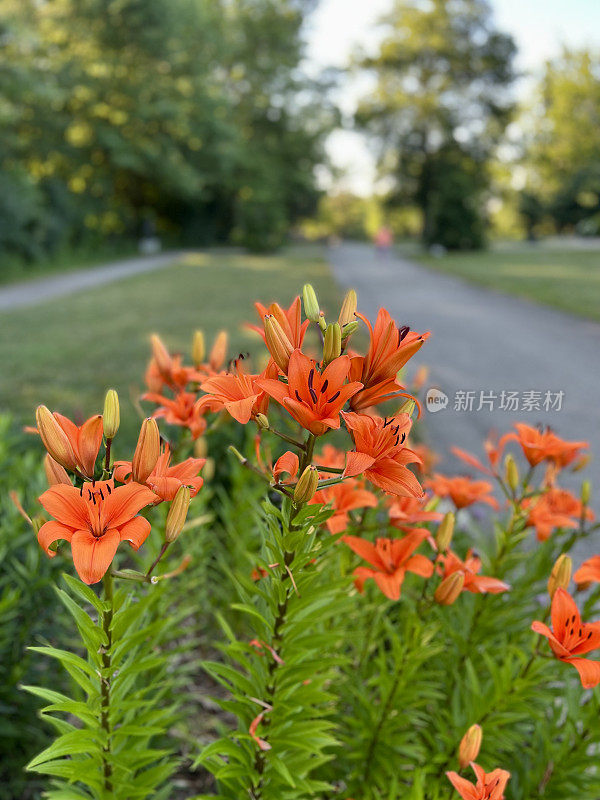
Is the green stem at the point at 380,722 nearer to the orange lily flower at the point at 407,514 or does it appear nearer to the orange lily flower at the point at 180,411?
the orange lily flower at the point at 407,514

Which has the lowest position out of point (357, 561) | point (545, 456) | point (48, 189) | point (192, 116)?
point (357, 561)

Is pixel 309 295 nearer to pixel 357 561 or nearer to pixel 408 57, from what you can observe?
pixel 357 561

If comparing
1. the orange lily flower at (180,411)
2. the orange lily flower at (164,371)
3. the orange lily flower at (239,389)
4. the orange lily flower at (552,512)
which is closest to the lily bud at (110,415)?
the orange lily flower at (239,389)

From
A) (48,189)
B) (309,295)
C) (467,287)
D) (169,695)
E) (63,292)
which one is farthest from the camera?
(48,189)

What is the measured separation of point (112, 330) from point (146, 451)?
299 inches

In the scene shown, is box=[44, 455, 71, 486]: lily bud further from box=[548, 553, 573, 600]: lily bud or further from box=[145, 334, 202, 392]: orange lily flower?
box=[548, 553, 573, 600]: lily bud

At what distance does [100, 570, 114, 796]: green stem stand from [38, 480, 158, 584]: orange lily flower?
0.25 ft

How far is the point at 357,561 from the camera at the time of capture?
4.42 ft

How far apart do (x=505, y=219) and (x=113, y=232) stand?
3724 cm

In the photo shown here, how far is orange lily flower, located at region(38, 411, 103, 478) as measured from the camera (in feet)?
2.50

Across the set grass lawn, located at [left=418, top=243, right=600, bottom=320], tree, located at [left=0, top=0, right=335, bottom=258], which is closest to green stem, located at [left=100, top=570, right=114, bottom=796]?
grass lawn, located at [left=418, top=243, right=600, bottom=320]

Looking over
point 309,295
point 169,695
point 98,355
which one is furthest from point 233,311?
point 309,295

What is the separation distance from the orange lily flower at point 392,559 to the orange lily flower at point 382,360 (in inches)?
15.9

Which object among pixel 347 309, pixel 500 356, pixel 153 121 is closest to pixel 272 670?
pixel 347 309
